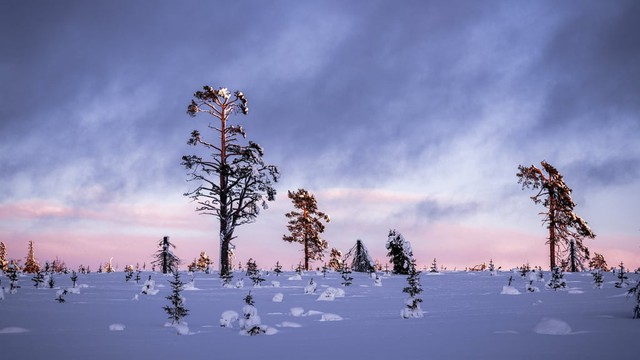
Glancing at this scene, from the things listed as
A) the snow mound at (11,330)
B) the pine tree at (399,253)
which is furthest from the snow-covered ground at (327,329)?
the pine tree at (399,253)

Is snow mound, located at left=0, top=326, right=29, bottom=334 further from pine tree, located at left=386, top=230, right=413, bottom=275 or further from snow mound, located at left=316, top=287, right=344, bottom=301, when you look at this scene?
pine tree, located at left=386, top=230, right=413, bottom=275

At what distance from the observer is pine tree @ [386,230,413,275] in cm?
2636

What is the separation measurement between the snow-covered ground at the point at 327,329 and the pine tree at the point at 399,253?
10724 mm

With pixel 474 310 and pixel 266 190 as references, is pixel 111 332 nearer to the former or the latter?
pixel 474 310

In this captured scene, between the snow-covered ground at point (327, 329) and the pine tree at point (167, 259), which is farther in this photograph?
the pine tree at point (167, 259)

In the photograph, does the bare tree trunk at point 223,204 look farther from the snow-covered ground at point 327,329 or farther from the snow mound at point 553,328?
the snow mound at point 553,328

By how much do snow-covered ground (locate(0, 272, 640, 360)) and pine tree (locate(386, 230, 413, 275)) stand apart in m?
10.7

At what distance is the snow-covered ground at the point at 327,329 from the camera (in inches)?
240

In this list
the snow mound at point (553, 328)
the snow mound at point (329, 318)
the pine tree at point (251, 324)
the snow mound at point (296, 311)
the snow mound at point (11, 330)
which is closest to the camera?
the snow mound at point (553, 328)

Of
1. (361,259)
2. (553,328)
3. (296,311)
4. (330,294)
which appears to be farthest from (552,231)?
(553,328)

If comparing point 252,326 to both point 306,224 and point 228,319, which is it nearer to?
point 228,319

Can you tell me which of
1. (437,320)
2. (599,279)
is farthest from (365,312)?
(599,279)

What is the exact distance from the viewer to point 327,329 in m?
8.39

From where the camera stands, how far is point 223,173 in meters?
26.5
